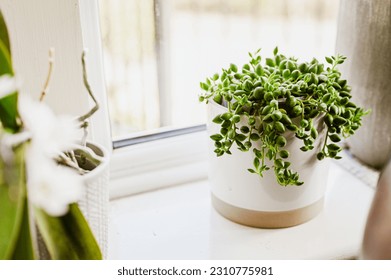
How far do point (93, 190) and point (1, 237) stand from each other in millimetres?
111

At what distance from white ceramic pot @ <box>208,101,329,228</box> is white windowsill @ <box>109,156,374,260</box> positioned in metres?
0.02

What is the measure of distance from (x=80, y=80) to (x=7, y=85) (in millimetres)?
258

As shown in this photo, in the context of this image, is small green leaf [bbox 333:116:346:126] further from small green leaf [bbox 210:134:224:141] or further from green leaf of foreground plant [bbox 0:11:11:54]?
green leaf of foreground plant [bbox 0:11:11:54]

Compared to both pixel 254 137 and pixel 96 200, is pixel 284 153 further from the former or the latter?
pixel 96 200

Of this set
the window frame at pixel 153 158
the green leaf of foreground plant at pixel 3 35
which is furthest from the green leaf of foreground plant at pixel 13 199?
the window frame at pixel 153 158

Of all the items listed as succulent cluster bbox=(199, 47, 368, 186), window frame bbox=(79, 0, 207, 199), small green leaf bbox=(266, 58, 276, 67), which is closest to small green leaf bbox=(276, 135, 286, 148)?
succulent cluster bbox=(199, 47, 368, 186)

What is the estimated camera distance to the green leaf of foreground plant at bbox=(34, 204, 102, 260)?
0.49 meters

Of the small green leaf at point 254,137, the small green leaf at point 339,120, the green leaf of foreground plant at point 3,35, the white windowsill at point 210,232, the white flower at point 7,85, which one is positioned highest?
the green leaf of foreground plant at point 3,35

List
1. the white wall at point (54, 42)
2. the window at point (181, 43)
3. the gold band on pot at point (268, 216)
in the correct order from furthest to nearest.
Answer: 1. the window at point (181, 43)
2. the gold band on pot at point (268, 216)
3. the white wall at point (54, 42)

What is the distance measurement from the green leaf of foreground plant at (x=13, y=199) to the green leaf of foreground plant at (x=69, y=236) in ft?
0.08

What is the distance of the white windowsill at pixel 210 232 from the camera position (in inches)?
28.8

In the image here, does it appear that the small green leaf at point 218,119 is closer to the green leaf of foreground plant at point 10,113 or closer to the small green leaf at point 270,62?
the small green leaf at point 270,62

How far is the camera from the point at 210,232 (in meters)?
0.77

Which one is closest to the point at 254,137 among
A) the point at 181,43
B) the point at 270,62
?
the point at 270,62
